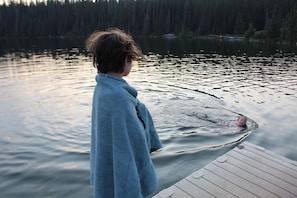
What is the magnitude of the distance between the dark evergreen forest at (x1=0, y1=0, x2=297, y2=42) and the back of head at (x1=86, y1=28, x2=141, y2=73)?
3529 inches

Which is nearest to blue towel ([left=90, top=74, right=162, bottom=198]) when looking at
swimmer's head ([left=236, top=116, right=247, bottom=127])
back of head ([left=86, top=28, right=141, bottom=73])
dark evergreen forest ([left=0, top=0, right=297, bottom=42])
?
back of head ([left=86, top=28, right=141, bottom=73])

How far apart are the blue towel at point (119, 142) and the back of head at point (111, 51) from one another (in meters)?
0.10

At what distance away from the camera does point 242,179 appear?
5.09 m

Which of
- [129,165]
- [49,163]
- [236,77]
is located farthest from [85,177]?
[236,77]

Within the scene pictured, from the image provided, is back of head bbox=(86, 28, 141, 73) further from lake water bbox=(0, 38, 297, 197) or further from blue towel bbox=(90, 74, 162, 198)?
lake water bbox=(0, 38, 297, 197)

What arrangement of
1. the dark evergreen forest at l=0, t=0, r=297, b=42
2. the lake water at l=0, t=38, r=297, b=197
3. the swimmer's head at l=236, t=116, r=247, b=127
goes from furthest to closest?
the dark evergreen forest at l=0, t=0, r=297, b=42 → the swimmer's head at l=236, t=116, r=247, b=127 → the lake water at l=0, t=38, r=297, b=197

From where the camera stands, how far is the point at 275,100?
13977 millimetres

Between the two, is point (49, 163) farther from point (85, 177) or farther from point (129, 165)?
point (129, 165)

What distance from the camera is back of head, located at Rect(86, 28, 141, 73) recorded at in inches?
88.4

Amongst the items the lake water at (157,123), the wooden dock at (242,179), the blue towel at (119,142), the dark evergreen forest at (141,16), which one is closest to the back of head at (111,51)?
the blue towel at (119,142)

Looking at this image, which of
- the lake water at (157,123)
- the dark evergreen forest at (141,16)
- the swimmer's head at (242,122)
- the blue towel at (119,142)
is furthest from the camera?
the dark evergreen forest at (141,16)

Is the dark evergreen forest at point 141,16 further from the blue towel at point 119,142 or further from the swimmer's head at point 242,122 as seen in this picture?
the blue towel at point 119,142

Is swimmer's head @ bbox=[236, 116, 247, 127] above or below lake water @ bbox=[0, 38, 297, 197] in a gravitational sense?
above

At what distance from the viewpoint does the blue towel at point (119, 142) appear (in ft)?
7.23
